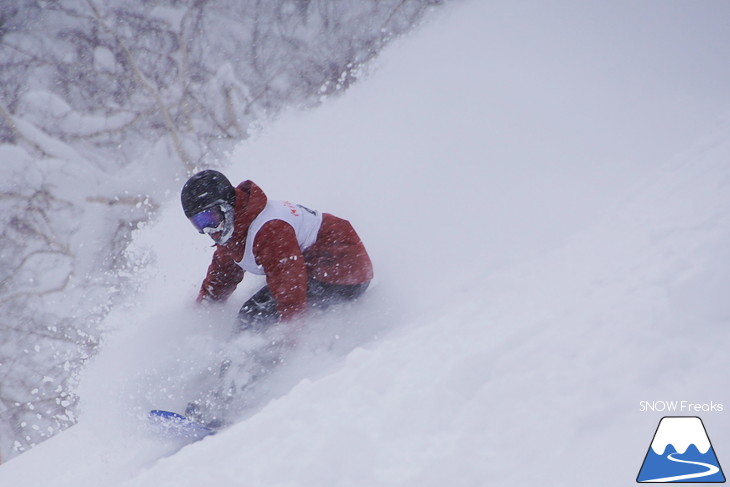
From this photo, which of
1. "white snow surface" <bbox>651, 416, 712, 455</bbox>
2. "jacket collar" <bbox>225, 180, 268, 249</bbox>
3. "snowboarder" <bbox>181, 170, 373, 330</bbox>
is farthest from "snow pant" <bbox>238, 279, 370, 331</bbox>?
"white snow surface" <bbox>651, 416, 712, 455</bbox>

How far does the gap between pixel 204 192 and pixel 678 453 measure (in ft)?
5.98

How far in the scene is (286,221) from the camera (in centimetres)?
217

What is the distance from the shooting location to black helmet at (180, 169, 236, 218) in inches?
78.7

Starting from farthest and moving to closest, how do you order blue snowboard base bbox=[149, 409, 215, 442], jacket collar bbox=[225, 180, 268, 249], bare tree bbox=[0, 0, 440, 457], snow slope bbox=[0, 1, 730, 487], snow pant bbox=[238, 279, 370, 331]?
bare tree bbox=[0, 0, 440, 457] < snow pant bbox=[238, 279, 370, 331] < jacket collar bbox=[225, 180, 268, 249] < blue snowboard base bbox=[149, 409, 215, 442] < snow slope bbox=[0, 1, 730, 487]

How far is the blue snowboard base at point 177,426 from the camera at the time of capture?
1986mm

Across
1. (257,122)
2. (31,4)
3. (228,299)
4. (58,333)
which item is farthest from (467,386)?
(31,4)

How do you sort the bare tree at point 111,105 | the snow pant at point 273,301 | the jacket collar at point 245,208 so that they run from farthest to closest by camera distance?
the bare tree at point 111,105
the snow pant at point 273,301
the jacket collar at point 245,208

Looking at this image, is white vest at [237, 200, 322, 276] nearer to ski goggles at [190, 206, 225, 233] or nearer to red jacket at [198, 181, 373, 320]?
red jacket at [198, 181, 373, 320]

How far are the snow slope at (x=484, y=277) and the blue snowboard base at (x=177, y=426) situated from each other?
0.24 ft

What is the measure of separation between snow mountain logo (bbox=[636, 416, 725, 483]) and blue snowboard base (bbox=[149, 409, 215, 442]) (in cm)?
169

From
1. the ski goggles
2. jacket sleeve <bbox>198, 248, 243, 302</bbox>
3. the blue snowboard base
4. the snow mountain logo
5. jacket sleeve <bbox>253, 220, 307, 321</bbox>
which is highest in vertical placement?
jacket sleeve <bbox>198, 248, 243, 302</bbox>

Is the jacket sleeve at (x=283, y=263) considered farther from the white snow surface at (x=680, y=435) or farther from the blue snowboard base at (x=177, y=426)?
the white snow surface at (x=680, y=435)

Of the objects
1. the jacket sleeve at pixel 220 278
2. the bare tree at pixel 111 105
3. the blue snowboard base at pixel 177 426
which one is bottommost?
the blue snowboard base at pixel 177 426

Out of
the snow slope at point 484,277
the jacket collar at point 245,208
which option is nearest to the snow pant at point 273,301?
the snow slope at point 484,277
